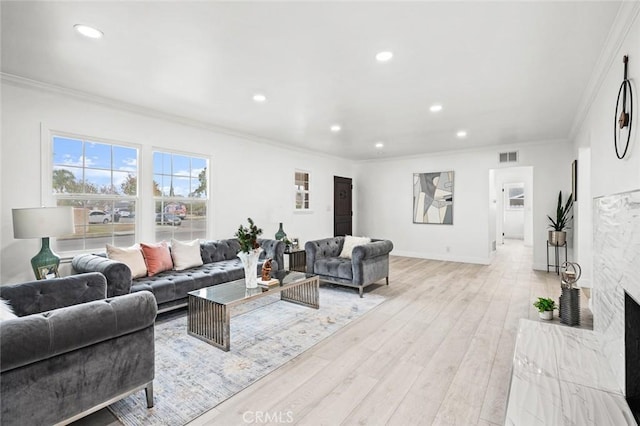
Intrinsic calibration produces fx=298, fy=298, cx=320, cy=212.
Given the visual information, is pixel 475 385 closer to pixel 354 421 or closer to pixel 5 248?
pixel 354 421

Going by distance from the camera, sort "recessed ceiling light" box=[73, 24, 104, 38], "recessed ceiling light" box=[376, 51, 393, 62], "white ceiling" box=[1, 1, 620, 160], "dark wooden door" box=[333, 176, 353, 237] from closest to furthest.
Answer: "white ceiling" box=[1, 1, 620, 160] → "recessed ceiling light" box=[73, 24, 104, 38] → "recessed ceiling light" box=[376, 51, 393, 62] → "dark wooden door" box=[333, 176, 353, 237]

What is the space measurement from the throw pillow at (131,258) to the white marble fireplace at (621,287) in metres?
4.23

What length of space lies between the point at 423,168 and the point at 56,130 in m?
6.96

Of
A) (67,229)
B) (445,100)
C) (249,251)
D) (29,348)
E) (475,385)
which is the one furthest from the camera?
(445,100)

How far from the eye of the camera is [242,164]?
552 cm

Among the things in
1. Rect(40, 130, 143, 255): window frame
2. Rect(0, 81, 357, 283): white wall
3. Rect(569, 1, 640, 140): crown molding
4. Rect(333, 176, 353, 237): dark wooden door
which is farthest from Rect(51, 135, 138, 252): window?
Rect(569, 1, 640, 140): crown molding

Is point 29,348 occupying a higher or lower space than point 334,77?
lower

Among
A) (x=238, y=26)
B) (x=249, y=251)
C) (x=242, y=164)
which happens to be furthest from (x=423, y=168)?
(x=238, y=26)

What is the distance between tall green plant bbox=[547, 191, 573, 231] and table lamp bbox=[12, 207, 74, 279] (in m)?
7.43

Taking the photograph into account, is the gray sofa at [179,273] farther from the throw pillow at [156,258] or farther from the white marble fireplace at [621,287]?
the white marble fireplace at [621,287]

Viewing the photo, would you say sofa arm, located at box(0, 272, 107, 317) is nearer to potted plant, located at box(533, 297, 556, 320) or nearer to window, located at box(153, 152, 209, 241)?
window, located at box(153, 152, 209, 241)

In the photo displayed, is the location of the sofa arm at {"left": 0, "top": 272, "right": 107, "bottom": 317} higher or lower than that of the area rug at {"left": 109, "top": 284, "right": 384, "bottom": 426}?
higher

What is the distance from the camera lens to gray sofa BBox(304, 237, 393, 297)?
431 centimetres

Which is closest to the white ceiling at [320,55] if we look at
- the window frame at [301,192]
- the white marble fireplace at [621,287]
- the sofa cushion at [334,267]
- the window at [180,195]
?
the window at [180,195]
